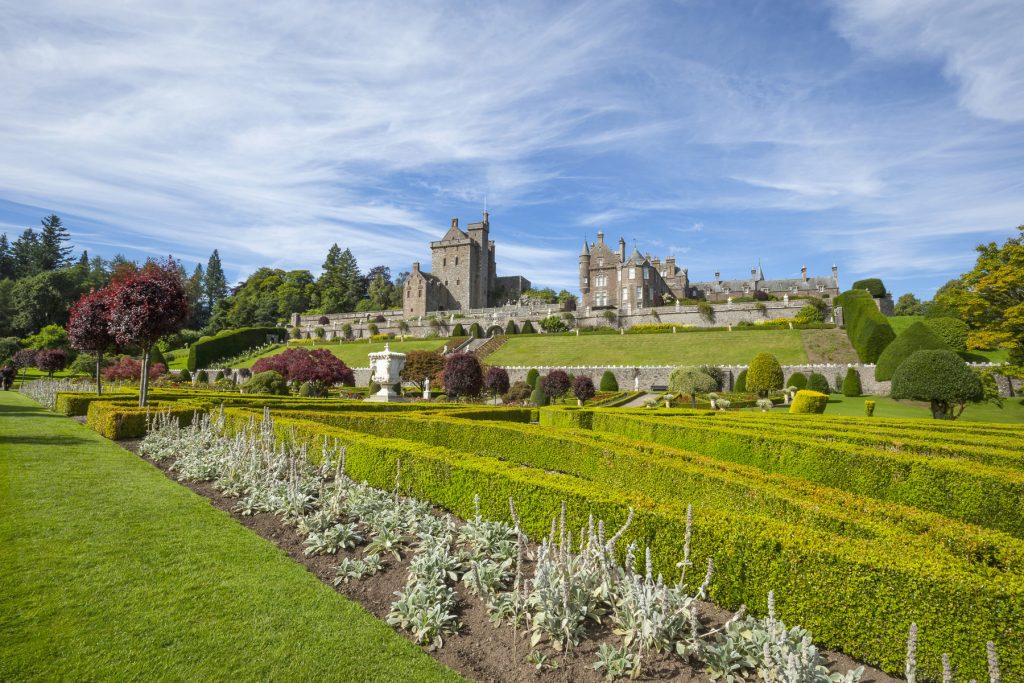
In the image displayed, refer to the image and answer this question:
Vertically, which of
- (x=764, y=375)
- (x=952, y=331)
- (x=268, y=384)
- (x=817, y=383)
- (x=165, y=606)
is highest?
(x=952, y=331)

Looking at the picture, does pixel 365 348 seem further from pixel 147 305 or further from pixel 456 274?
pixel 147 305

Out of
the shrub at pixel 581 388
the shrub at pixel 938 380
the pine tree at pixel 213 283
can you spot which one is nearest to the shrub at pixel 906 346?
the shrub at pixel 938 380

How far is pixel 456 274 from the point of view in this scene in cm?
8612

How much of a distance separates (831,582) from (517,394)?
30703mm

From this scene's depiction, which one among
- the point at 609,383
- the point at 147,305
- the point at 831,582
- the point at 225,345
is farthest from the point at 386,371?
the point at 225,345

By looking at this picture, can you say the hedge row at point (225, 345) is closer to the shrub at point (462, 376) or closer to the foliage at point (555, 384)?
the shrub at point (462, 376)

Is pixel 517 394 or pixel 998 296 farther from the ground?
pixel 998 296

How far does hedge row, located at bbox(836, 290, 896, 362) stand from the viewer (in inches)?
1458

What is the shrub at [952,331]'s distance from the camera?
130ft

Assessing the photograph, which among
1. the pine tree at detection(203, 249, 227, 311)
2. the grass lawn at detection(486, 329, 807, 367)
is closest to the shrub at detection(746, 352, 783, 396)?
the grass lawn at detection(486, 329, 807, 367)

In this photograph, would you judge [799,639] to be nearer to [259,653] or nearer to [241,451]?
[259,653]

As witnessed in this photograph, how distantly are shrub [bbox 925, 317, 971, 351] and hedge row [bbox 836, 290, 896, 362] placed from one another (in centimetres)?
378

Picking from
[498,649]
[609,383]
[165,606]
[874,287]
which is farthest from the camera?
[874,287]

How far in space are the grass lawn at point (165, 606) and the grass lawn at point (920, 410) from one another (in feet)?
76.9
